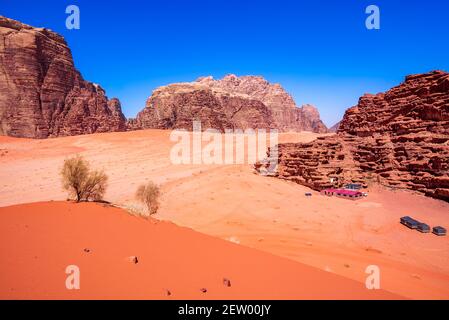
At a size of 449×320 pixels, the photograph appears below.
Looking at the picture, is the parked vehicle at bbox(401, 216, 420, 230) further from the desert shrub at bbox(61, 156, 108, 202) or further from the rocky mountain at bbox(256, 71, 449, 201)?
the desert shrub at bbox(61, 156, 108, 202)

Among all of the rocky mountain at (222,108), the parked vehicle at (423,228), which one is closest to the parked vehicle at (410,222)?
the parked vehicle at (423,228)

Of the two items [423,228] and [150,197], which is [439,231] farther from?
[150,197]

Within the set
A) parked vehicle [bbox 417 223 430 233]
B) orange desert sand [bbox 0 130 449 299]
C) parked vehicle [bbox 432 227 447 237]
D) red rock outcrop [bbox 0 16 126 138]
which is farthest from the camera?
red rock outcrop [bbox 0 16 126 138]

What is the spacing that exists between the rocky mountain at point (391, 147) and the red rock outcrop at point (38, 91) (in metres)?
39.9

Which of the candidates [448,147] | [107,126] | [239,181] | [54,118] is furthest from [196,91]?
[448,147]

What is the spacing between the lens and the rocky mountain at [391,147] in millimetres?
15552

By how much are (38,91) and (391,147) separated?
53500 millimetres

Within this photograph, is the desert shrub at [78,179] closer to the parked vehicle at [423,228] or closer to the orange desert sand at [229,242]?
the orange desert sand at [229,242]

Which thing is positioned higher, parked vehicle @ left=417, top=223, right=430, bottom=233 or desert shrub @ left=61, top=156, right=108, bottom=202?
desert shrub @ left=61, top=156, right=108, bottom=202

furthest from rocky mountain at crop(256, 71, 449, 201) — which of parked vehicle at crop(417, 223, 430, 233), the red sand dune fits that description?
the red sand dune

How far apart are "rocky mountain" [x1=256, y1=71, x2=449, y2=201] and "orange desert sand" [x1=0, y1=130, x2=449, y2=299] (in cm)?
115

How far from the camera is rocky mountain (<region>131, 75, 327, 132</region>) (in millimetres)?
65938

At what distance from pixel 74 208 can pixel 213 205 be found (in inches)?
355
